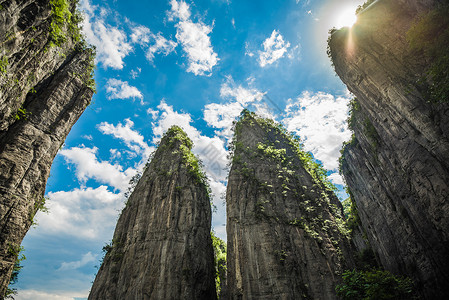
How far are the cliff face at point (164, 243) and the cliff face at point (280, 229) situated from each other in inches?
137

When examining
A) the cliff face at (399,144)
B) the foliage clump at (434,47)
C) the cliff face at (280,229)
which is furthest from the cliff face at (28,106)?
the cliff face at (399,144)

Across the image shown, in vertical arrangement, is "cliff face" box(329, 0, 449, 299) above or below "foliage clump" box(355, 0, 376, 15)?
below

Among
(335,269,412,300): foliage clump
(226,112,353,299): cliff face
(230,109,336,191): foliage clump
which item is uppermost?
(230,109,336,191): foliage clump

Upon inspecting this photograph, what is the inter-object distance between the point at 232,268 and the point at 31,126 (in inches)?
729

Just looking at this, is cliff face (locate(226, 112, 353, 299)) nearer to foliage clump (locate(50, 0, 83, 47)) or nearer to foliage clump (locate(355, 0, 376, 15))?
foliage clump (locate(355, 0, 376, 15))

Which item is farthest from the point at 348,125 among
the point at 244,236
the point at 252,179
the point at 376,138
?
the point at 244,236

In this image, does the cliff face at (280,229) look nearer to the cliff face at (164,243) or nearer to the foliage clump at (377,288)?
the foliage clump at (377,288)

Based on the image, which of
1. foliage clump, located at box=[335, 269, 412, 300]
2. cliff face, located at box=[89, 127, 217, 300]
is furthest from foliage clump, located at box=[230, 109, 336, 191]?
foliage clump, located at box=[335, 269, 412, 300]

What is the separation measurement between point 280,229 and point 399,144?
1082 cm

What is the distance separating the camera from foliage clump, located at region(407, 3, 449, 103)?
12.2 meters

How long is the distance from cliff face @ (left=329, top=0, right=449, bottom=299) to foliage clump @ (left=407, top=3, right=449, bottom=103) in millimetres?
393

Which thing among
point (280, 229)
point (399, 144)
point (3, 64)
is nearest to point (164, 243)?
point (280, 229)

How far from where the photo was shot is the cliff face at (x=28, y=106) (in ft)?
38.0

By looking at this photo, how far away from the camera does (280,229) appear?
18.0m
